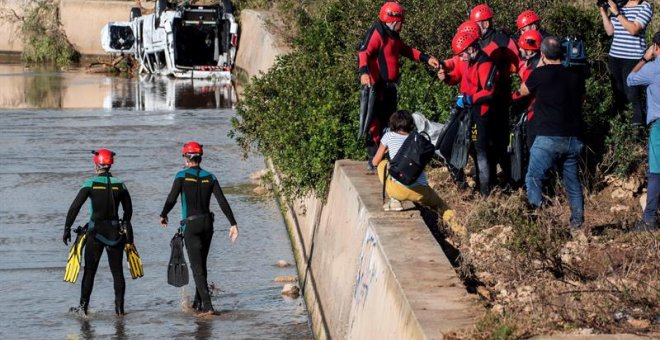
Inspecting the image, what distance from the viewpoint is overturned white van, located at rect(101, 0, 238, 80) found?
106ft

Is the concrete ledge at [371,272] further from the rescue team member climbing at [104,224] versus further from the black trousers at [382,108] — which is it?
the rescue team member climbing at [104,224]

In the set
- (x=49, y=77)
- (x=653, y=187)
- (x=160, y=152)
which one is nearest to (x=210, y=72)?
(x=49, y=77)

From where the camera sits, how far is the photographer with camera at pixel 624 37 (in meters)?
12.8

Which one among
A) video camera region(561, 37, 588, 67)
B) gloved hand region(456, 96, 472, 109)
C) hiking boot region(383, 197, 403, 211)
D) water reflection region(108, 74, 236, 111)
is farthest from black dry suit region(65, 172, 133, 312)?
water reflection region(108, 74, 236, 111)

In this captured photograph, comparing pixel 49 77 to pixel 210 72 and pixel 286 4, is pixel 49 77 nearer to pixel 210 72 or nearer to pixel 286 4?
pixel 210 72

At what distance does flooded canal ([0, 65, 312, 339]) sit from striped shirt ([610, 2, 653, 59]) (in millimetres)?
4129

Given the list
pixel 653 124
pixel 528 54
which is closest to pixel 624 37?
pixel 528 54

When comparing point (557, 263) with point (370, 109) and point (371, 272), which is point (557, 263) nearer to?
point (371, 272)

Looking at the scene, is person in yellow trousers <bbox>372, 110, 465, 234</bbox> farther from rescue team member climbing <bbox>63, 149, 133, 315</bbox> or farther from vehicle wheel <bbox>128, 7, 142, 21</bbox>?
vehicle wheel <bbox>128, 7, 142, 21</bbox>

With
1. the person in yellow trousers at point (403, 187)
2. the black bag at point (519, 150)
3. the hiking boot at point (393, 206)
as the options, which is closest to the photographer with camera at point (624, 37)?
the black bag at point (519, 150)

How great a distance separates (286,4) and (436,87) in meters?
12.8

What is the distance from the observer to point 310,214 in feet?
45.8

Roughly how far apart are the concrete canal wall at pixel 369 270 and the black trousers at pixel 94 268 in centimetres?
176

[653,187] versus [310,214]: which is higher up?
[653,187]
